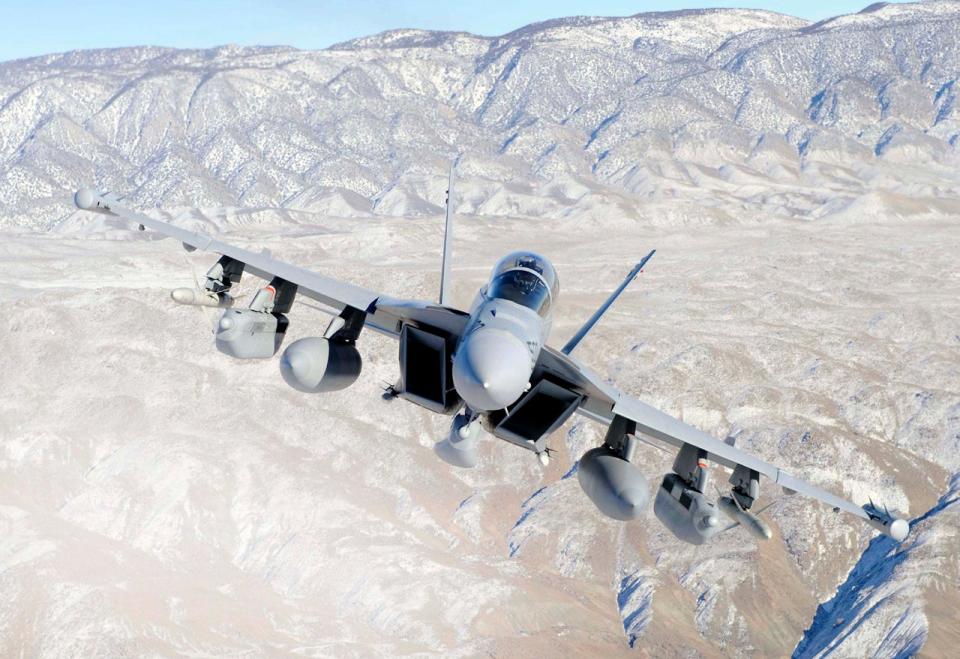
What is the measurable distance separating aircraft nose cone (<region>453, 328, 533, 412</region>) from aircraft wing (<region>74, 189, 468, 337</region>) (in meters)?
2.93

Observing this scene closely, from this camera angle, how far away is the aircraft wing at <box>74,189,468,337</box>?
20.7 metres

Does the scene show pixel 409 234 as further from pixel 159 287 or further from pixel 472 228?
pixel 159 287

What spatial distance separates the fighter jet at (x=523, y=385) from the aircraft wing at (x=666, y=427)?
0.03 m

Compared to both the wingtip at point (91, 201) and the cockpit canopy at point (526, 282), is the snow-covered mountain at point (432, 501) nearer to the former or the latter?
the wingtip at point (91, 201)

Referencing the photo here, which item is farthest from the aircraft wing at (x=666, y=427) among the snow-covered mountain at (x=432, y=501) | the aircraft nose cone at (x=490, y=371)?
the snow-covered mountain at (x=432, y=501)

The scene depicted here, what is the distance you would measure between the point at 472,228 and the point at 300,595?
107322 millimetres

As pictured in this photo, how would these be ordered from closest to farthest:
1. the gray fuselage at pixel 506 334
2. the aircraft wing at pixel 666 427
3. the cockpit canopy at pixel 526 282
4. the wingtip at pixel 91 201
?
the gray fuselage at pixel 506 334 < the aircraft wing at pixel 666 427 < the cockpit canopy at pixel 526 282 < the wingtip at pixel 91 201

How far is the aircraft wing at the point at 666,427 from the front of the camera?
1972cm

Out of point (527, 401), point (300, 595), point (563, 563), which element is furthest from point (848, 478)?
point (527, 401)

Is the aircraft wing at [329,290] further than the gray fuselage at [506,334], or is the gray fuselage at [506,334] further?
the aircraft wing at [329,290]

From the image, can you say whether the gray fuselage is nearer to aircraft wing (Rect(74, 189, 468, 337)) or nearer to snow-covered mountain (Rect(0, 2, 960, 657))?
aircraft wing (Rect(74, 189, 468, 337))

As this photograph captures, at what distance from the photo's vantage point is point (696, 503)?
21.1m

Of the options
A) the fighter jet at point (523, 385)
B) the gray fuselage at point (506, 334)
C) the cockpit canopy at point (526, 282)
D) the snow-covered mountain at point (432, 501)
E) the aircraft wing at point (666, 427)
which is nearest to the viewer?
the gray fuselage at point (506, 334)

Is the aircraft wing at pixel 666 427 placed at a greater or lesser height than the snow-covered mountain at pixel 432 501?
greater
